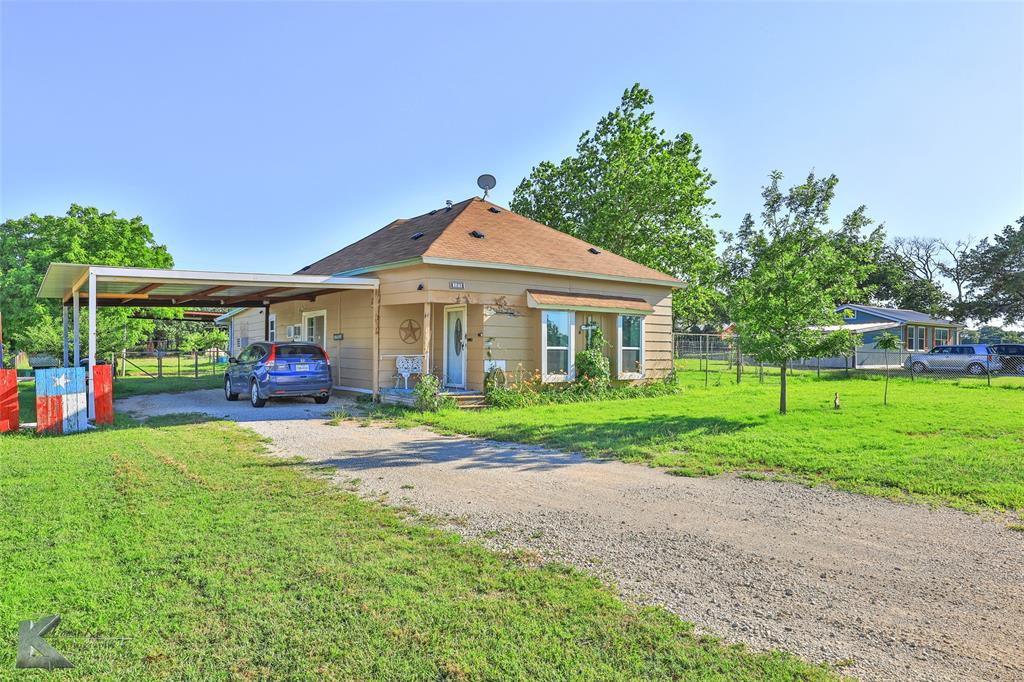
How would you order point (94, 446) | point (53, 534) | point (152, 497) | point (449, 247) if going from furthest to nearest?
1. point (449, 247)
2. point (94, 446)
3. point (152, 497)
4. point (53, 534)

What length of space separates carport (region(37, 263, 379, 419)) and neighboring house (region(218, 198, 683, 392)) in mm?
1084

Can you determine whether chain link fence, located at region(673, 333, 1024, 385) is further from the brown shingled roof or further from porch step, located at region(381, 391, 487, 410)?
porch step, located at region(381, 391, 487, 410)

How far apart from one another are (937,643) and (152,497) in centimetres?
621

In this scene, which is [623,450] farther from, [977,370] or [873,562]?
[977,370]

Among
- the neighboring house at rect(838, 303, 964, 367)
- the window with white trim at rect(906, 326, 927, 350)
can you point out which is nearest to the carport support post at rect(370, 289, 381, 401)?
the neighboring house at rect(838, 303, 964, 367)

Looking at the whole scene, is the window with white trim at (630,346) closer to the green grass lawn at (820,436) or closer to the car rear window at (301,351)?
the green grass lawn at (820,436)

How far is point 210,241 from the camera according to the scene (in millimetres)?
24078

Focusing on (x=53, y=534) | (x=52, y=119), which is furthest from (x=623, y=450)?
(x=52, y=119)

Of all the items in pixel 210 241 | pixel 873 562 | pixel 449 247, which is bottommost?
pixel 873 562

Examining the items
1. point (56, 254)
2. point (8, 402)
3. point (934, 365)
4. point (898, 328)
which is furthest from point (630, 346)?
point (898, 328)

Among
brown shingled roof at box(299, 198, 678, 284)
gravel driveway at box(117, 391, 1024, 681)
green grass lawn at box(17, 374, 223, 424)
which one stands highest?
brown shingled roof at box(299, 198, 678, 284)

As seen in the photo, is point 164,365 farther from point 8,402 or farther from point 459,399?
point 459,399

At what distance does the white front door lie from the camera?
1541cm

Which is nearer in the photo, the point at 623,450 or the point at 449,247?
the point at 623,450
